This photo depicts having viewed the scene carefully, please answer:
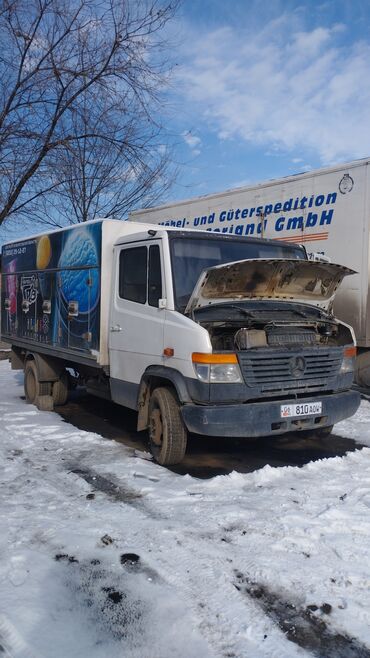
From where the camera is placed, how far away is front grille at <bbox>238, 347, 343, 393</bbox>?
5094 mm

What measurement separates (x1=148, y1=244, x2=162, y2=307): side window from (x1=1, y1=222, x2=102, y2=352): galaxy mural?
101cm

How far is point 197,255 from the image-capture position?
5.84 metres

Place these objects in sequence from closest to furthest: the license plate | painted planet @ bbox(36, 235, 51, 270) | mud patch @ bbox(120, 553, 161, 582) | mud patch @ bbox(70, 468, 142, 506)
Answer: mud patch @ bbox(120, 553, 161, 582)
mud patch @ bbox(70, 468, 142, 506)
the license plate
painted planet @ bbox(36, 235, 51, 270)

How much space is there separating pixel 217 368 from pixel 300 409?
3.32 ft

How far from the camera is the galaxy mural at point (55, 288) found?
22.3 feet

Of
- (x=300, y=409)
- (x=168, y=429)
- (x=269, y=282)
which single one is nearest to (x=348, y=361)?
(x=300, y=409)

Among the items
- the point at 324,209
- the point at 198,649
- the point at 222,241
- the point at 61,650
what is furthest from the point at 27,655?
the point at 324,209

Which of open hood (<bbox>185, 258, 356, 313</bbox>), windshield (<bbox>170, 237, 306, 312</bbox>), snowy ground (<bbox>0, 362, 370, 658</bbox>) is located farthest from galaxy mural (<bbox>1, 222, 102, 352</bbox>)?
snowy ground (<bbox>0, 362, 370, 658</bbox>)

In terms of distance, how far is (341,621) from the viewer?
2.94m

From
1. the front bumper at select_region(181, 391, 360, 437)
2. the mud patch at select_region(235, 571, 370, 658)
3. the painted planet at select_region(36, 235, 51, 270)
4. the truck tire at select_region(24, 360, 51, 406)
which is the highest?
the painted planet at select_region(36, 235, 51, 270)

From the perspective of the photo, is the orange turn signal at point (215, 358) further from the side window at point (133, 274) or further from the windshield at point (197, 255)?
the side window at point (133, 274)

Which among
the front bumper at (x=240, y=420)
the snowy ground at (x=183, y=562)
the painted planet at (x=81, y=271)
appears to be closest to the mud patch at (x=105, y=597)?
the snowy ground at (x=183, y=562)

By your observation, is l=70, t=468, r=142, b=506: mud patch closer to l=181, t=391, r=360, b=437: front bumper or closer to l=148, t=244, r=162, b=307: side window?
l=181, t=391, r=360, b=437: front bumper

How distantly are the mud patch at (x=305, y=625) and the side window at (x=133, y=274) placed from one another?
336 cm
